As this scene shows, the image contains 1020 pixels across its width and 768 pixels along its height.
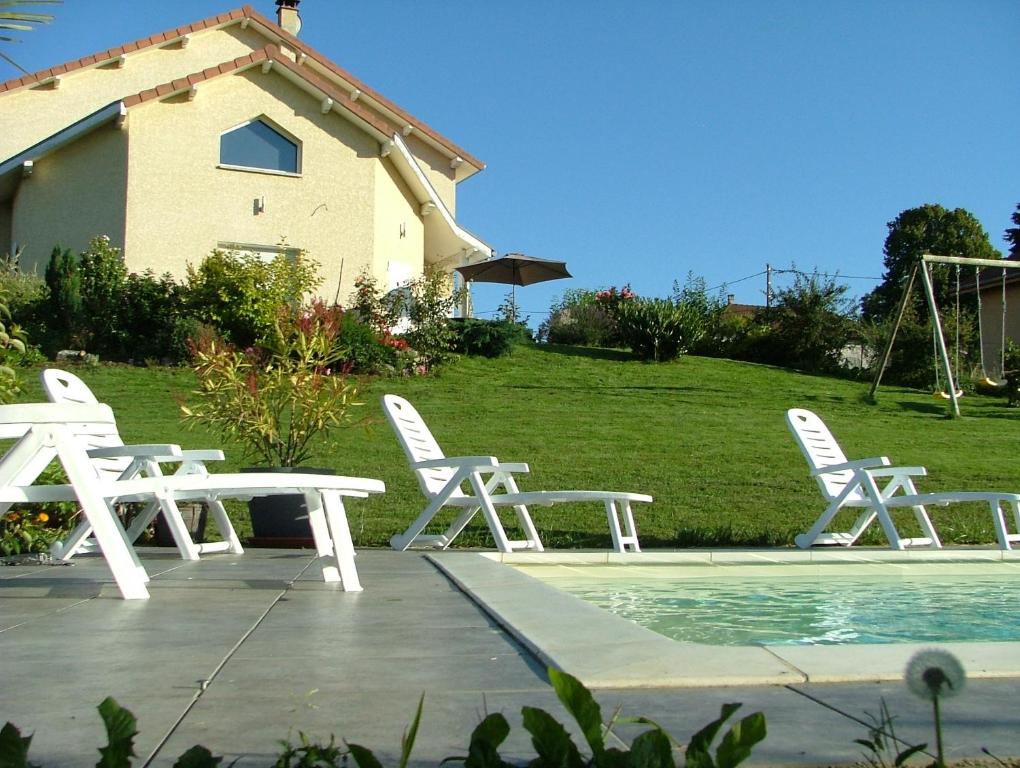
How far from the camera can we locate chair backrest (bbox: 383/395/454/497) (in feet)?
24.6

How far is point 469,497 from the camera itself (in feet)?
24.6

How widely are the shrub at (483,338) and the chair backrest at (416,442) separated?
421 inches

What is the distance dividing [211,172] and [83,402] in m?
14.3

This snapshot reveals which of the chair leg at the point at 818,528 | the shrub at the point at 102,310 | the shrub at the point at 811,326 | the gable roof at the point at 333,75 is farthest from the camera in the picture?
the gable roof at the point at 333,75

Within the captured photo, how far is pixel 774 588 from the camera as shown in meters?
5.93

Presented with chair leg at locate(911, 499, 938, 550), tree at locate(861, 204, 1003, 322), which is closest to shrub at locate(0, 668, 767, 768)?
chair leg at locate(911, 499, 938, 550)


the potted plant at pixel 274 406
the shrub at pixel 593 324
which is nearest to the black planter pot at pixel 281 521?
the potted plant at pixel 274 406

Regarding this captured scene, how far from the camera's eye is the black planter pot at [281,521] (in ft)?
24.4

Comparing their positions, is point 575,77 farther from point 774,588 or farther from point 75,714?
point 75,714

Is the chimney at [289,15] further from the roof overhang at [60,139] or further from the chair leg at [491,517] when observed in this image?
the chair leg at [491,517]

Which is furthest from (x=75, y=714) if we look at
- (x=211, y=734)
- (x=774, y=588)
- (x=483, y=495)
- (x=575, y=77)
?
(x=575, y=77)

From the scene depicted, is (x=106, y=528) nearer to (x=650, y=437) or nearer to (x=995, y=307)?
(x=650, y=437)

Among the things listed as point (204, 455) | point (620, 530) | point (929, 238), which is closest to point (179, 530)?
point (204, 455)

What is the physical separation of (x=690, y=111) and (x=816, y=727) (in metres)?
13.2
